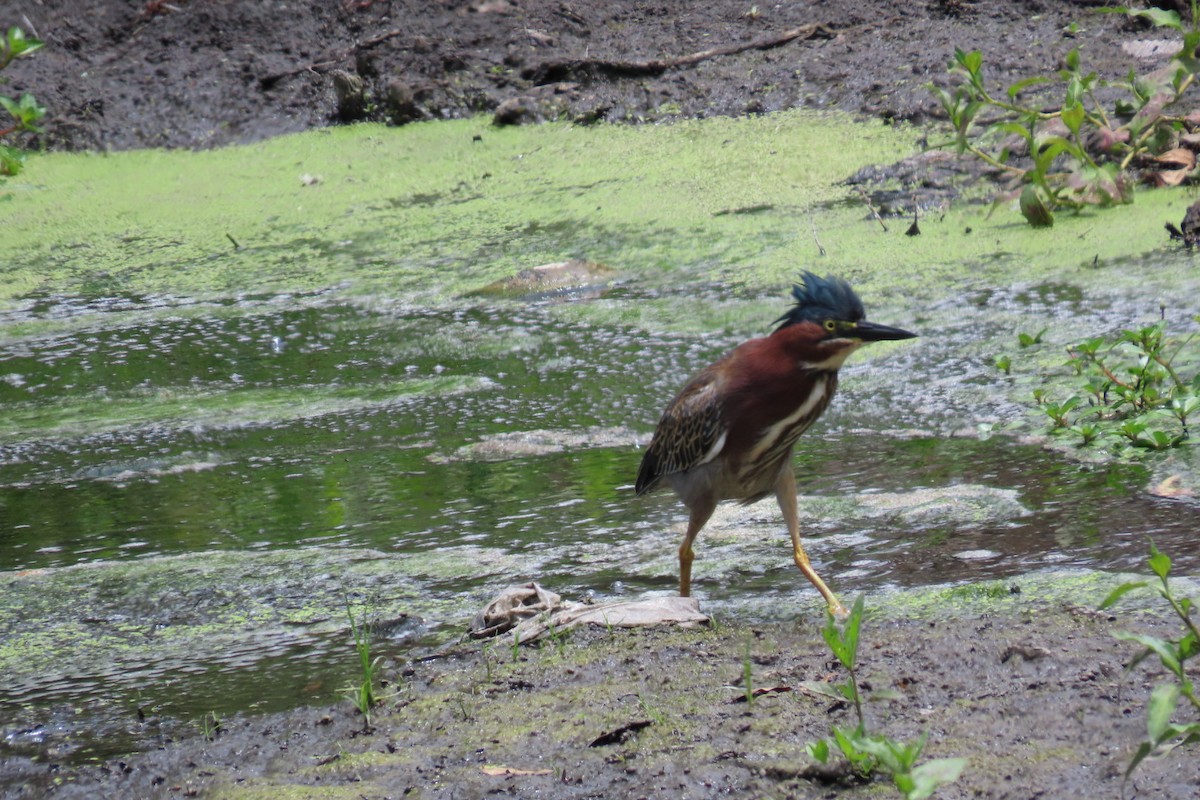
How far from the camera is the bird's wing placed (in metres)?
3.68

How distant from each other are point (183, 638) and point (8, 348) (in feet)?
13.7

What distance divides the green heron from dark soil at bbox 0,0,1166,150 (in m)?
5.47

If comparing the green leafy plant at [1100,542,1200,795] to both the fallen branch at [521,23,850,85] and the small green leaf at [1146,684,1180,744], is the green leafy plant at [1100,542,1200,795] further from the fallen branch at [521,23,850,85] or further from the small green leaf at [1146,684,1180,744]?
the fallen branch at [521,23,850,85]

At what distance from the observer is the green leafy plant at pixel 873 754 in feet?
6.15

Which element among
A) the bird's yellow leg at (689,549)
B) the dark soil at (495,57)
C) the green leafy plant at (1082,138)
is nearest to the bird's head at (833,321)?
the bird's yellow leg at (689,549)

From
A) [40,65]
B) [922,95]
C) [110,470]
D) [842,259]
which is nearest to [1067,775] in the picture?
[110,470]

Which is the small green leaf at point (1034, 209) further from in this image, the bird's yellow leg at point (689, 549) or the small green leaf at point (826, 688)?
the small green leaf at point (826, 688)

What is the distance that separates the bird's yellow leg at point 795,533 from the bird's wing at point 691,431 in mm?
199

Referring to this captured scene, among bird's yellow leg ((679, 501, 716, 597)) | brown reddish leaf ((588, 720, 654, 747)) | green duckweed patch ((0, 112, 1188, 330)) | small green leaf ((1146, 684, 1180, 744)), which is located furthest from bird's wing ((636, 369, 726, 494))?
green duckweed patch ((0, 112, 1188, 330))

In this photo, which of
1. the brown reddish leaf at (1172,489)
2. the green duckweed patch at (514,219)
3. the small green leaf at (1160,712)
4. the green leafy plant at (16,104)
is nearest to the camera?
the small green leaf at (1160,712)

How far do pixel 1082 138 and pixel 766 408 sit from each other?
4.66 m

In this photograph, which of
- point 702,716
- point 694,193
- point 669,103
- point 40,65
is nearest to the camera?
point 702,716

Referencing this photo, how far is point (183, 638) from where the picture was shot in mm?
3525

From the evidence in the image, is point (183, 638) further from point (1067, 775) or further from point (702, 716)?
point (1067, 775)
